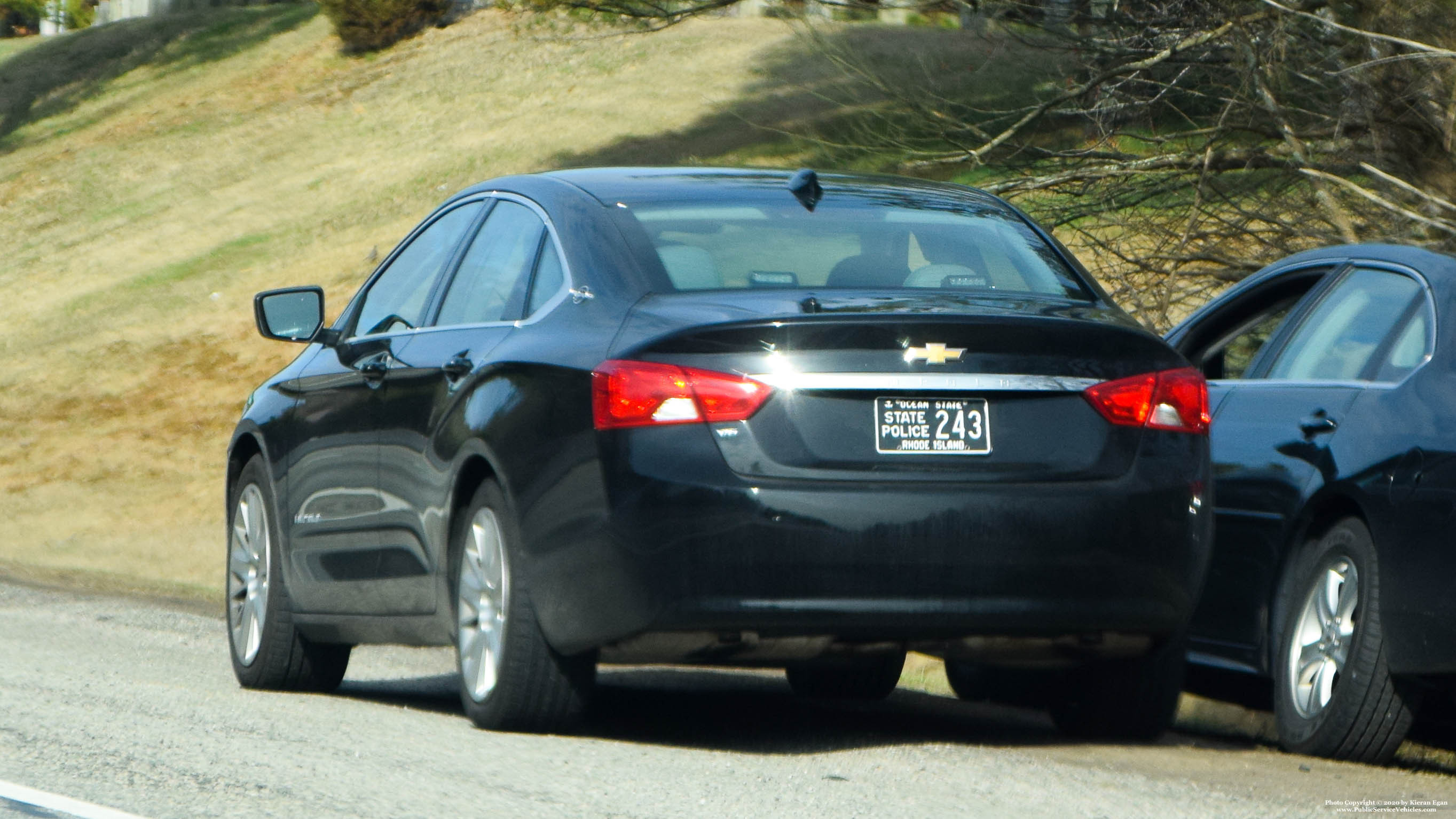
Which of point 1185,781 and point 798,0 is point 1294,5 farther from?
point 1185,781

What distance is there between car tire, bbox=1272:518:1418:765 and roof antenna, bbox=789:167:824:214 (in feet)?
6.03

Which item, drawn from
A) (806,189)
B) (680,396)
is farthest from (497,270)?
(680,396)

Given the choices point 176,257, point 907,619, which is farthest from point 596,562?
point 176,257

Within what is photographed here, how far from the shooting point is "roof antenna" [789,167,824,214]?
6.64m

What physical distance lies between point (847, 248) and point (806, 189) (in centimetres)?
36

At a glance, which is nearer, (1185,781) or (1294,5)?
(1185,781)

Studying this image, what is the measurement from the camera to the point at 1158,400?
5.81 meters

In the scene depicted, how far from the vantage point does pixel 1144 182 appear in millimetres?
13367

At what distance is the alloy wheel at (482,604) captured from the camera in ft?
20.0

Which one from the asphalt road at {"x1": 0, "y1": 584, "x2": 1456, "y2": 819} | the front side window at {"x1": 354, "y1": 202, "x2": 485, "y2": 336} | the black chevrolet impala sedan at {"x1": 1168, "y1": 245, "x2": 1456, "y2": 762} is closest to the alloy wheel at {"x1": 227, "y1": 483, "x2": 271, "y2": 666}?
the asphalt road at {"x1": 0, "y1": 584, "x2": 1456, "y2": 819}

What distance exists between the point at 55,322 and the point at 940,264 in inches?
1018


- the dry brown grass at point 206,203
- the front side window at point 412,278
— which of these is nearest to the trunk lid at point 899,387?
the front side window at point 412,278

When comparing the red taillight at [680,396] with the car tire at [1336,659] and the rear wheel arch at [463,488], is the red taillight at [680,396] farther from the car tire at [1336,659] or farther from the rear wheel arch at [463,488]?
the car tire at [1336,659]

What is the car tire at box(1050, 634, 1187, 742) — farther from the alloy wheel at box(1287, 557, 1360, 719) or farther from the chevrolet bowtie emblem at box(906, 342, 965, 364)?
the chevrolet bowtie emblem at box(906, 342, 965, 364)
